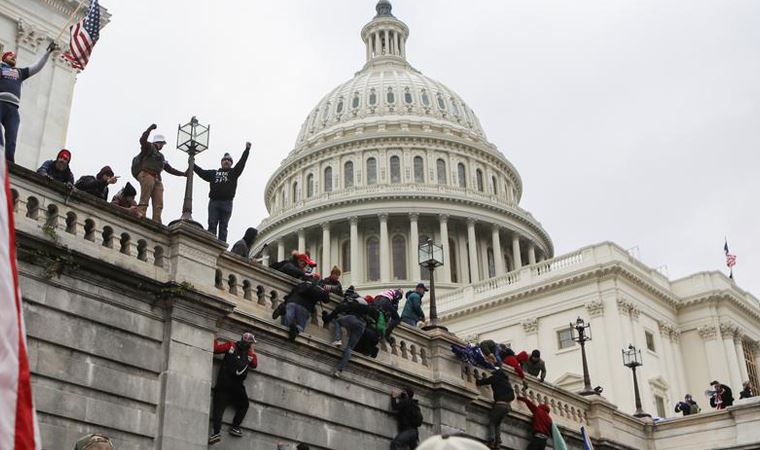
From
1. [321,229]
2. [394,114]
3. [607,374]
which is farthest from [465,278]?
[607,374]

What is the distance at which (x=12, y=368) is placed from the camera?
161 inches

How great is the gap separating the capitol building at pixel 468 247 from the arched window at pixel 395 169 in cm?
12

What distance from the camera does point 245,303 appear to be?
58.1ft

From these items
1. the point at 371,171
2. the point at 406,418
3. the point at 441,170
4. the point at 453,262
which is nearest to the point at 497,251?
the point at 453,262

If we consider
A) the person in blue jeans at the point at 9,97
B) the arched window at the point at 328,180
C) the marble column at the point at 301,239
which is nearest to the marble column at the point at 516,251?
the arched window at the point at 328,180

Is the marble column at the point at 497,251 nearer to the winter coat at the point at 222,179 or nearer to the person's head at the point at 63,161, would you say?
the winter coat at the point at 222,179

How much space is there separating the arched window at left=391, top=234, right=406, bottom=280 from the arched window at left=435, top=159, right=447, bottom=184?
8191 mm

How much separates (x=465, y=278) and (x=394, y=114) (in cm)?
2181

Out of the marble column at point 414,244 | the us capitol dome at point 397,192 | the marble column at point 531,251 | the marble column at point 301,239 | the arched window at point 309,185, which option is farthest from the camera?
the arched window at point 309,185

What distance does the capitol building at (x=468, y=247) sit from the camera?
5794 centimetres

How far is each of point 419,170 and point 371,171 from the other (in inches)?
178

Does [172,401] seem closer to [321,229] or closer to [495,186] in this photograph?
[321,229]

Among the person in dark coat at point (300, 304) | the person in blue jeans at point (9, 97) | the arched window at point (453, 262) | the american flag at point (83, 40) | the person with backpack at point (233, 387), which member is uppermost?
the arched window at point (453, 262)

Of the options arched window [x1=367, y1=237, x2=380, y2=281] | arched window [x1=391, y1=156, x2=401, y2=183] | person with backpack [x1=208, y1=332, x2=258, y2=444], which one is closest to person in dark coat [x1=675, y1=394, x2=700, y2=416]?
person with backpack [x1=208, y1=332, x2=258, y2=444]
